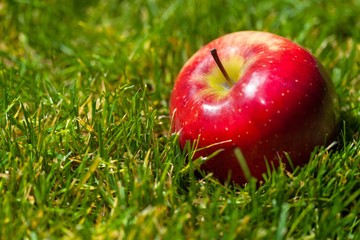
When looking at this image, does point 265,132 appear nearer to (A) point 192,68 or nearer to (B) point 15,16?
(A) point 192,68

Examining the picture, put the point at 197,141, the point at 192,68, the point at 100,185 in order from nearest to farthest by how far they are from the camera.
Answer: the point at 100,185 < the point at 197,141 < the point at 192,68

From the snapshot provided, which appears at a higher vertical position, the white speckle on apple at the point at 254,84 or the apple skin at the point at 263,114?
the white speckle on apple at the point at 254,84

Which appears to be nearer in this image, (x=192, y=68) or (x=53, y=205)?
(x=53, y=205)

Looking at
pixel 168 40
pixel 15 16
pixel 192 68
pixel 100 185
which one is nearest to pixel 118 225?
pixel 100 185

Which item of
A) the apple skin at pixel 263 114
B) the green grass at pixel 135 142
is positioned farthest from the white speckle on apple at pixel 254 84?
the green grass at pixel 135 142

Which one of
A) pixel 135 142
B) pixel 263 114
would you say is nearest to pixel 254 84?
pixel 263 114

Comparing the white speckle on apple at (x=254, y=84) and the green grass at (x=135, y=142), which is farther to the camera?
the white speckle on apple at (x=254, y=84)

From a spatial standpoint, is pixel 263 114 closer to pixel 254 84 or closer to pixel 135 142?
pixel 254 84

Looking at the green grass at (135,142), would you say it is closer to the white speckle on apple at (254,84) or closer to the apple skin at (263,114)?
the apple skin at (263,114)
